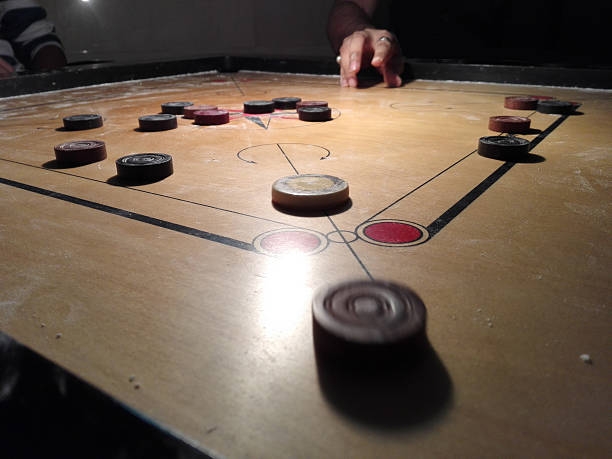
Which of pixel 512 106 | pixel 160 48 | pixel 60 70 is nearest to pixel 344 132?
pixel 512 106

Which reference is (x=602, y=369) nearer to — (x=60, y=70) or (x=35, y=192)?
(x=35, y=192)

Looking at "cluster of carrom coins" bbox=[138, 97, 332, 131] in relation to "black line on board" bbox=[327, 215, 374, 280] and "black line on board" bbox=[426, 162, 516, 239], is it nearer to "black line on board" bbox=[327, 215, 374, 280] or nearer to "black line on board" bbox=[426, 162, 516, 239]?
"black line on board" bbox=[426, 162, 516, 239]

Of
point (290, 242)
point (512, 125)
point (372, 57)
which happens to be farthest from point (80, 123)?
point (372, 57)

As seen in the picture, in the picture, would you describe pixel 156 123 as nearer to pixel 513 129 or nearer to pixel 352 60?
pixel 513 129

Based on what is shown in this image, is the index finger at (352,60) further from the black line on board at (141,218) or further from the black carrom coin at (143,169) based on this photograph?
the black line on board at (141,218)

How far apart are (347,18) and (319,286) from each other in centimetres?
469

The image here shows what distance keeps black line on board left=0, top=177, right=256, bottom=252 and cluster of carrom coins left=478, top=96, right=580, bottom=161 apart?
41.0 inches

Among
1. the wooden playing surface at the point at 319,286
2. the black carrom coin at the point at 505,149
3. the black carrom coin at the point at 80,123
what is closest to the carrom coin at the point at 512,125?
the wooden playing surface at the point at 319,286

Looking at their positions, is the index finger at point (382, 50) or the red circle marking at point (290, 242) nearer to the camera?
the red circle marking at point (290, 242)

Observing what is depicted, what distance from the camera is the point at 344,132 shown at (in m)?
2.15

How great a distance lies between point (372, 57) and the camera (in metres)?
3.85

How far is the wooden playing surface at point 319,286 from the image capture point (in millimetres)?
570

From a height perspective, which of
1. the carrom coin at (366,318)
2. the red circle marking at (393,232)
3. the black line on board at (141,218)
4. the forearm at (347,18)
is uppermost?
the forearm at (347,18)

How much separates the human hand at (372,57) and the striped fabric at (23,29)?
3.80 metres
